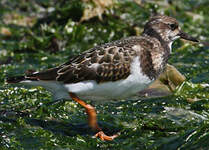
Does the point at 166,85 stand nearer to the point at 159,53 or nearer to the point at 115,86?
the point at 159,53

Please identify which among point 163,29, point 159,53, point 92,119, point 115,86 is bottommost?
point 92,119

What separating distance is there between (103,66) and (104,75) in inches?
4.3

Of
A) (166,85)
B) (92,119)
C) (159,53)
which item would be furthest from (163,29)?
(92,119)

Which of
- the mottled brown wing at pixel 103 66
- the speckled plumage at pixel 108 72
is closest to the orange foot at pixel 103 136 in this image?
the speckled plumage at pixel 108 72

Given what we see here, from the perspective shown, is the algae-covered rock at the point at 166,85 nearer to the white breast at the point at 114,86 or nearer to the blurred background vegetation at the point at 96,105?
the blurred background vegetation at the point at 96,105

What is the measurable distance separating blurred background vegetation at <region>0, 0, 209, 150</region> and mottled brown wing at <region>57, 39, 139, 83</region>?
67 centimetres

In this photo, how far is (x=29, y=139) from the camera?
5602 mm

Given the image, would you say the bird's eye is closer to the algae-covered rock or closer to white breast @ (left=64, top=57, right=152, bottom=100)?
white breast @ (left=64, top=57, right=152, bottom=100)

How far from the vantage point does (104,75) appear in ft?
19.1

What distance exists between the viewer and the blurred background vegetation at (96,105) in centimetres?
571

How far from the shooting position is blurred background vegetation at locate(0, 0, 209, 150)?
225 inches

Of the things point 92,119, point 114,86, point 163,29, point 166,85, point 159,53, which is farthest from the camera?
point 166,85

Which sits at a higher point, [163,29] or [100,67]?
[163,29]

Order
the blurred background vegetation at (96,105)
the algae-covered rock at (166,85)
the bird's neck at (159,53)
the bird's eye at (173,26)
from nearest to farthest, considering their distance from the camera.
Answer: the blurred background vegetation at (96,105) < the bird's neck at (159,53) < the bird's eye at (173,26) < the algae-covered rock at (166,85)
